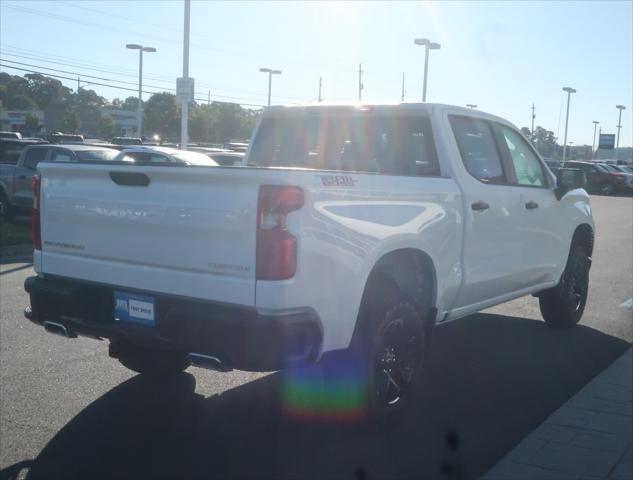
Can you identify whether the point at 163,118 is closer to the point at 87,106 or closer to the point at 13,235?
the point at 87,106

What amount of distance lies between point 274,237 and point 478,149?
287 cm

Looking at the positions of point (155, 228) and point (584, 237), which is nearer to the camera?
point (155, 228)

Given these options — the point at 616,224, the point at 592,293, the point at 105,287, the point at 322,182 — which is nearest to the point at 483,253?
the point at 322,182

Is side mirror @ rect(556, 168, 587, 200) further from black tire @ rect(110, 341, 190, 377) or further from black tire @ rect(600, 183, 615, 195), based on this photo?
black tire @ rect(600, 183, 615, 195)

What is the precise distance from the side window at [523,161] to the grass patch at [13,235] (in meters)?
9.27

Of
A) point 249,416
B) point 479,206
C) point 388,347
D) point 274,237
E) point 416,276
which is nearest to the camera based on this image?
point 274,237

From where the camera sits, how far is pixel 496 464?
179 inches

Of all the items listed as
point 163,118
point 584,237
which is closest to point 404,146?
point 584,237

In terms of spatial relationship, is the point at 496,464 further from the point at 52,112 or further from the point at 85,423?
the point at 52,112

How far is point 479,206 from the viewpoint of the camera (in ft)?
19.5

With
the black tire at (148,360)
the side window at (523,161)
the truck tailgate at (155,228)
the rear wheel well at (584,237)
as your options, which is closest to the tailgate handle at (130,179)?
the truck tailgate at (155,228)

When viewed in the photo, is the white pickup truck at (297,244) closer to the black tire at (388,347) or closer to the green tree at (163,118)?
the black tire at (388,347)

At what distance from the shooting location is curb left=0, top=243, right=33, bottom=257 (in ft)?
42.1

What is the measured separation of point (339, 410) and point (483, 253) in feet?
6.07
